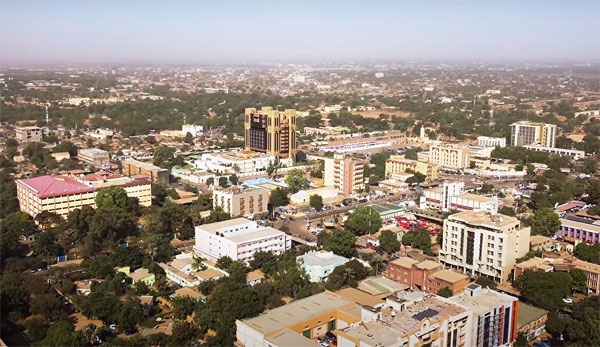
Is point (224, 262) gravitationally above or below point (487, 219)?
below

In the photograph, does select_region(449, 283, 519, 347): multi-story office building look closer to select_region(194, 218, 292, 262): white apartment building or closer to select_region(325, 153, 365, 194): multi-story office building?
select_region(194, 218, 292, 262): white apartment building

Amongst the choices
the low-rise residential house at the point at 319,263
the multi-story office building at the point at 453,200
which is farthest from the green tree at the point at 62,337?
the multi-story office building at the point at 453,200

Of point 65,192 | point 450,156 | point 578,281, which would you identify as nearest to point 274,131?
point 450,156

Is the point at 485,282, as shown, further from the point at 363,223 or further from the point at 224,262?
the point at 224,262

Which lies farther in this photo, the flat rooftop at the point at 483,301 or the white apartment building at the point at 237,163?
the white apartment building at the point at 237,163

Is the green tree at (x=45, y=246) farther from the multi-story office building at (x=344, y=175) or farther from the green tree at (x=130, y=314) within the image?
the multi-story office building at (x=344, y=175)

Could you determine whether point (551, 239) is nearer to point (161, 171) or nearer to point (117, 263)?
point (117, 263)
